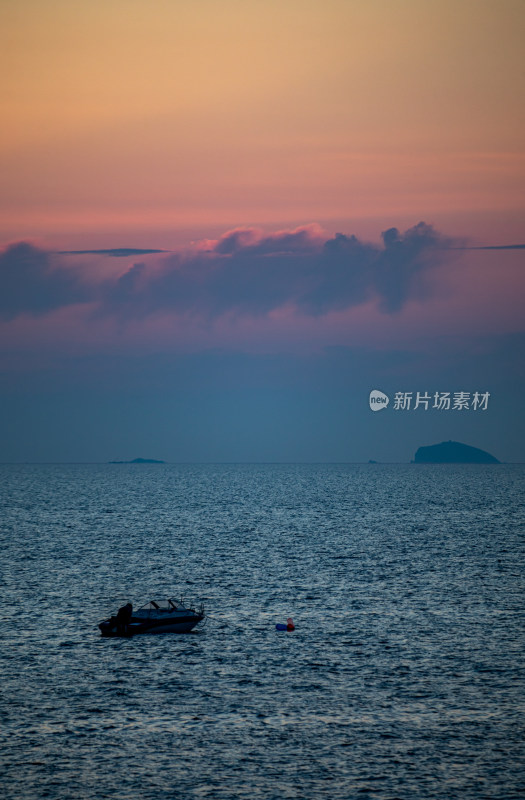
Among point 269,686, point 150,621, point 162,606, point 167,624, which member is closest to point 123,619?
point 150,621

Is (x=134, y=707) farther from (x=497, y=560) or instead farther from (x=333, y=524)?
(x=333, y=524)

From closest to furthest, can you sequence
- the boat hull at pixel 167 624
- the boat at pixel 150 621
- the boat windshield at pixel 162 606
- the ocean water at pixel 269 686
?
1. the ocean water at pixel 269 686
2. the boat at pixel 150 621
3. the boat hull at pixel 167 624
4. the boat windshield at pixel 162 606

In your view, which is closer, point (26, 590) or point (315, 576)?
point (26, 590)

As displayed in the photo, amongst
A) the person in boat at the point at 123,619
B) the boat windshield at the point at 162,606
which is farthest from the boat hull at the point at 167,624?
the boat windshield at the point at 162,606

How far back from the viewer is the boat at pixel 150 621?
67.4 m

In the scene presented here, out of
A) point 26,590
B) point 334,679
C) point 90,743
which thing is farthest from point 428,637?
point 26,590

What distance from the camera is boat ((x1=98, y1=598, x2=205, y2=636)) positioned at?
221ft

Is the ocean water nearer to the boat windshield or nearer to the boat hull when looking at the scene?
the boat hull

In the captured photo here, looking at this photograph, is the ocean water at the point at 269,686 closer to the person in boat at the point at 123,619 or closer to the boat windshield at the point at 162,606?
the person in boat at the point at 123,619

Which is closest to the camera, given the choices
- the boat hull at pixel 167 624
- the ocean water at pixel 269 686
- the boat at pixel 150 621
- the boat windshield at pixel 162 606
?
the ocean water at pixel 269 686

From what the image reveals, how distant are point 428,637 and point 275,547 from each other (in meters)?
69.6

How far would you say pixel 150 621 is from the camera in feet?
227

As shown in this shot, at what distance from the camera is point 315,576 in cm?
10275

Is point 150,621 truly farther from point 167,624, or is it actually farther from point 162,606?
point 162,606
